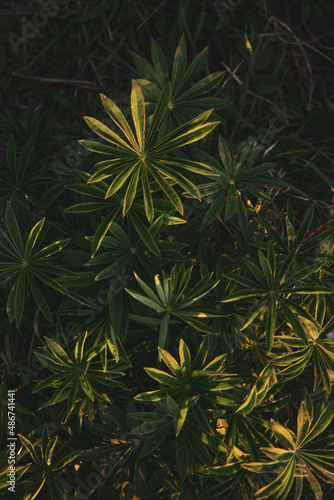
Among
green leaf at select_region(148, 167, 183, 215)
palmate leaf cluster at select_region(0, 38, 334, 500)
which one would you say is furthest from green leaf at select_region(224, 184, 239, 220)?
green leaf at select_region(148, 167, 183, 215)

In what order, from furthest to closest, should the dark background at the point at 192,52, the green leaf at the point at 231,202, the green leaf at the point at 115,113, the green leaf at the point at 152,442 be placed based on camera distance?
the dark background at the point at 192,52 < the green leaf at the point at 231,202 < the green leaf at the point at 152,442 < the green leaf at the point at 115,113

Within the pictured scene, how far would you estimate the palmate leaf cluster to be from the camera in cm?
114

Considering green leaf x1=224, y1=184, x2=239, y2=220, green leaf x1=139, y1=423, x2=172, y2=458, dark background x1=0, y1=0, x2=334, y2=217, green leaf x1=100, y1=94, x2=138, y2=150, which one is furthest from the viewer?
dark background x1=0, y1=0, x2=334, y2=217

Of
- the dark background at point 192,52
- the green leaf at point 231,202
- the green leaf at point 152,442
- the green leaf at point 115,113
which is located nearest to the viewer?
the green leaf at point 115,113

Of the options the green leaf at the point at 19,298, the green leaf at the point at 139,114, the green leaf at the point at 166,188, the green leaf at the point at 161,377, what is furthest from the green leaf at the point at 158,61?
the green leaf at the point at 161,377

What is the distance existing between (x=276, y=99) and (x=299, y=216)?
672mm

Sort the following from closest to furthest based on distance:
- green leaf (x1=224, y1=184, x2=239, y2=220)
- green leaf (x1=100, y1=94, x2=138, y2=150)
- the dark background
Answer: green leaf (x1=100, y1=94, x2=138, y2=150)
green leaf (x1=224, y1=184, x2=239, y2=220)
the dark background

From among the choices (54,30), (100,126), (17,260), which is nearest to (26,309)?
(17,260)

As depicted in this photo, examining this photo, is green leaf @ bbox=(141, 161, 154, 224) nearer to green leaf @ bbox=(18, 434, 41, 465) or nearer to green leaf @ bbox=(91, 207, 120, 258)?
green leaf @ bbox=(91, 207, 120, 258)

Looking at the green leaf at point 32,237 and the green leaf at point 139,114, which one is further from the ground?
the green leaf at point 139,114

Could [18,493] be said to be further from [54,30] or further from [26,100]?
[54,30]

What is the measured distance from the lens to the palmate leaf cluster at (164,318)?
1.14m

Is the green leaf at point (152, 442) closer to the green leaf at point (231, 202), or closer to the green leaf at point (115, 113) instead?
the green leaf at point (231, 202)

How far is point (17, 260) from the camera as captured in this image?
1269mm
